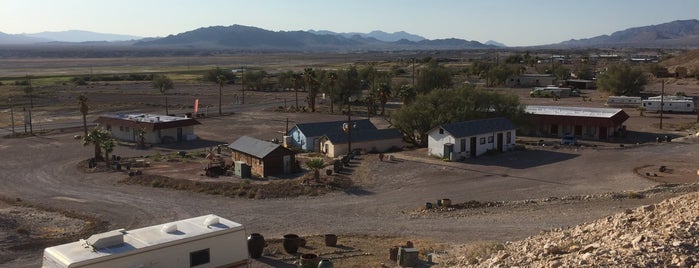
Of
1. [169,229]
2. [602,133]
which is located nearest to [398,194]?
[169,229]

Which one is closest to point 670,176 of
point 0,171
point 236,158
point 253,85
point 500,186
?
point 500,186

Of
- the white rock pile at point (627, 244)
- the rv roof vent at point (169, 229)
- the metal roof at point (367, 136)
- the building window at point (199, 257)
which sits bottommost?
the metal roof at point (367, 136)

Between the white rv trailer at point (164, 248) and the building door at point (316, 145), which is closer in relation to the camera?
the white rv trailer at point (164, 248)

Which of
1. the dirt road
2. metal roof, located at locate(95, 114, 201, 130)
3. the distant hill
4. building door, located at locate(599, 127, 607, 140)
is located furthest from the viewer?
the distant hill

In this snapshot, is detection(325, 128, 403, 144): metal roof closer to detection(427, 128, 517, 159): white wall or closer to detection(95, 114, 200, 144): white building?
detection(427, 128, 517, 159): white wall

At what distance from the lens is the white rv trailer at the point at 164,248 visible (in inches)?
741

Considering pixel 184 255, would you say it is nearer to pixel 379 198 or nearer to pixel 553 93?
pixel 379 198

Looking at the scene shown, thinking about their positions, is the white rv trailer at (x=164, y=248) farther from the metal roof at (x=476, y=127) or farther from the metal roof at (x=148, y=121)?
the metal roof at (x=148, y=121)

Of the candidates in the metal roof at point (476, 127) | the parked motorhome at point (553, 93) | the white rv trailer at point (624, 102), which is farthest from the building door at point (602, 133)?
the parked motorhome at point (553, 93)

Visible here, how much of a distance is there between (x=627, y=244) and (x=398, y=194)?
952 inches

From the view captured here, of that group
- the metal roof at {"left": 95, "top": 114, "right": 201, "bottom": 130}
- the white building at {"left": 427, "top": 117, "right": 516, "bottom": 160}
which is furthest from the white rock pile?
the metal roof at {"left": 95, "top": 114, "right": 201, "bottom": 130}

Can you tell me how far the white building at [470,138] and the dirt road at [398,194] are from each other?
1407 millimetres

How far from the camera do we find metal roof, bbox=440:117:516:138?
5056cm

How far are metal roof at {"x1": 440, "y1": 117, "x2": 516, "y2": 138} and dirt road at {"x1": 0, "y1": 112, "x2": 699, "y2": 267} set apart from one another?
7.76 ft
